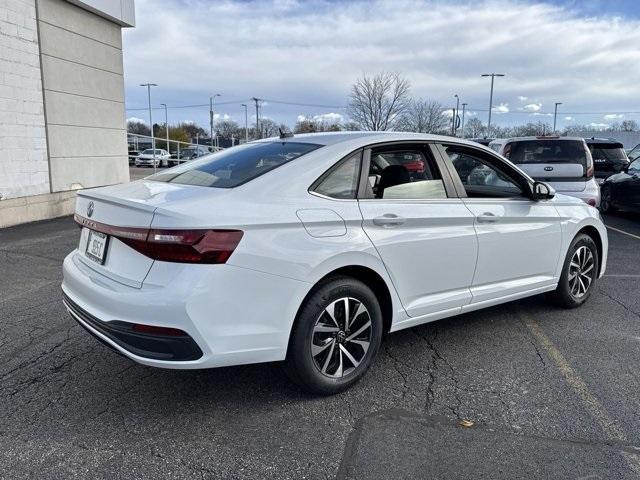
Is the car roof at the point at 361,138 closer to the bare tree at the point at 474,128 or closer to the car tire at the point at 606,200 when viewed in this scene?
the car tire at the point at 606,200

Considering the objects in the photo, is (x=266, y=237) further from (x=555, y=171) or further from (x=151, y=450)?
(x=555, y=171)

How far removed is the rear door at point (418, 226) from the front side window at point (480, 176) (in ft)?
0.79

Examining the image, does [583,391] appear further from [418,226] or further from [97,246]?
[97,246]

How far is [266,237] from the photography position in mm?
2889

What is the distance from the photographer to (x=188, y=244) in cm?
270

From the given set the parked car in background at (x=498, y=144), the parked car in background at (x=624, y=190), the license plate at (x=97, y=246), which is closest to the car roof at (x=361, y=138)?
the license plate at (x=97, y=246)

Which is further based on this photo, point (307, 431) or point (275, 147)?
point (275, 147)

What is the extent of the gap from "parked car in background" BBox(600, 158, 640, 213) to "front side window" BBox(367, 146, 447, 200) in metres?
9.41

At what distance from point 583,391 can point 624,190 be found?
1010cm

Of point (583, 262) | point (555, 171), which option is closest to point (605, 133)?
point (555, 171)

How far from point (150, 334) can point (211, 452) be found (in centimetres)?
69

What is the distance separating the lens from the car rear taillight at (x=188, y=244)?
2.70m

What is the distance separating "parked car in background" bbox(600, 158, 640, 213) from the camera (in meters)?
11.5

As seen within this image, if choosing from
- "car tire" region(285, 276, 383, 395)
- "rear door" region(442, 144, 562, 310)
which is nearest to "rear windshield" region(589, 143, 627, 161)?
"rear door" region(442, 144, 562, 310)
